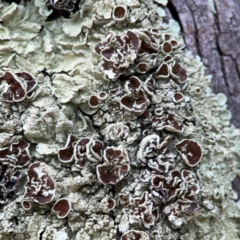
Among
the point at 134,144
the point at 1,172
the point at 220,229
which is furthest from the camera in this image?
the point at 220,229

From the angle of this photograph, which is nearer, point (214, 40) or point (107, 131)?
point (107, 131)

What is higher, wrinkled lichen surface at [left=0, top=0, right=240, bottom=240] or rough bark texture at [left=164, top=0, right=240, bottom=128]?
rough bark texture at [left=164, top=0, right=240, bottom=128]

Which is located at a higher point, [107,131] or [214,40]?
[214,40]

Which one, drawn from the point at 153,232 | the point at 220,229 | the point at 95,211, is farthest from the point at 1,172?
the point at 220,229

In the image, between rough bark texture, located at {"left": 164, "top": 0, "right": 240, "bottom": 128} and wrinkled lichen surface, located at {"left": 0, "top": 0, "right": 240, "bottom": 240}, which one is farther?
rough bark texture, located at {"left": 164, "top": 0, "right": 240, "bottom": 128}

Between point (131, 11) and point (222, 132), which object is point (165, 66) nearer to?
point (131, 11)
